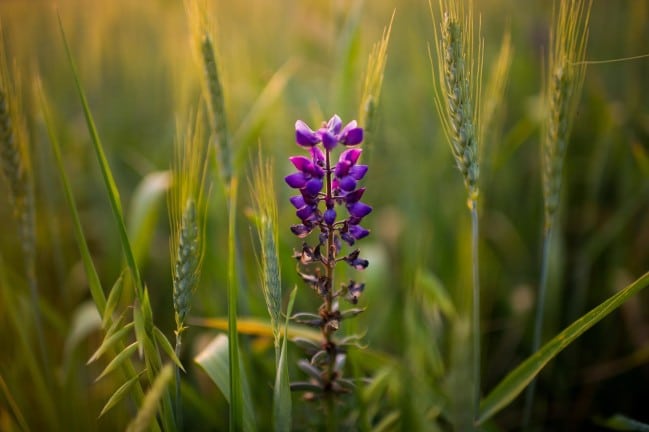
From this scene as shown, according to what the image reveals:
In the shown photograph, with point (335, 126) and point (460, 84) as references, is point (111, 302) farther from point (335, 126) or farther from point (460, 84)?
point (460, 84)

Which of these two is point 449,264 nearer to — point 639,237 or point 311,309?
point 311,309

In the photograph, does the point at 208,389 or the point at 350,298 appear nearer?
the point at 350,298

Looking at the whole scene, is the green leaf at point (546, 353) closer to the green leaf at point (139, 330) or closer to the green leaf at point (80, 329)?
the green leaf at point (139, 330)

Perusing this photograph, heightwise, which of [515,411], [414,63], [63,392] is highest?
[414,63]

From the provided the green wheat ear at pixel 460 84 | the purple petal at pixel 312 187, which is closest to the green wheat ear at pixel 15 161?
the purple petal at pixel 312 187

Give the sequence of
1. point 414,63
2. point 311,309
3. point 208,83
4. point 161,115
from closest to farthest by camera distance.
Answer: point 208,83, point 311,309, point 414,63, point 161,115

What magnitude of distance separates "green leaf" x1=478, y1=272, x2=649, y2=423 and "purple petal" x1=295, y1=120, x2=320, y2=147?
2.43 feet

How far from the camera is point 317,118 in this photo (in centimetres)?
198

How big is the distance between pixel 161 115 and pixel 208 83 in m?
2.46

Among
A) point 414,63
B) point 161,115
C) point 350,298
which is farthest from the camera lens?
point 161,115

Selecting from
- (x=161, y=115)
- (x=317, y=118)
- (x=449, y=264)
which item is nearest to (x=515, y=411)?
(x=449, y=264)

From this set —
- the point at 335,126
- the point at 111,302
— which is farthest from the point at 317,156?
the point at 111,302

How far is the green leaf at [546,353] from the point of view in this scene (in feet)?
3.87

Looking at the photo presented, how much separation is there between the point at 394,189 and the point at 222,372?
1982 mm
